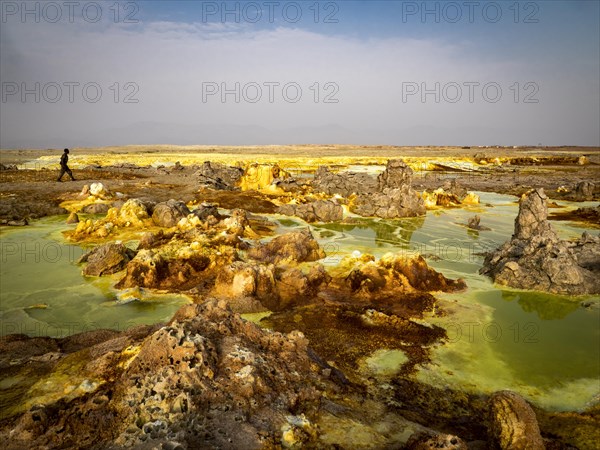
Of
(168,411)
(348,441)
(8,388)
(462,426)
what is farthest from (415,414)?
(8,388)

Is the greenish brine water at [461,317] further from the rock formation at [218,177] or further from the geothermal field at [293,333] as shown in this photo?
the rock formation at [218,177]

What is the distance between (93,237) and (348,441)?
1266cm

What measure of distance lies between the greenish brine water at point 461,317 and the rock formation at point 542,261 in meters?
0.35

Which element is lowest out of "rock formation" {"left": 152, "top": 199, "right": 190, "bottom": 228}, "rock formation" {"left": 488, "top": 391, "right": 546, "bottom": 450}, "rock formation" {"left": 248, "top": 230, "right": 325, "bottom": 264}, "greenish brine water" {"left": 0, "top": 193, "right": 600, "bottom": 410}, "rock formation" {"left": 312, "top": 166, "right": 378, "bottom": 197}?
"greenish brine water" {"left": 0, "top": 193, "right": 600, "bottom": 410}

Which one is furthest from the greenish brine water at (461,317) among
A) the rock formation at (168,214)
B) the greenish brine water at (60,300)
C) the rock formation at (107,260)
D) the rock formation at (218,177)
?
the rock formation at (218,177)

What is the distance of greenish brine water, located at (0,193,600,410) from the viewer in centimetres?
602

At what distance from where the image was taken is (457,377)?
5.94m

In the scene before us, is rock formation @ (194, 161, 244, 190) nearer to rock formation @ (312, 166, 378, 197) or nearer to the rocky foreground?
rock formation @ (312, 166, 378, 197)

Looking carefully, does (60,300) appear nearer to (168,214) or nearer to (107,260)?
(107,260)

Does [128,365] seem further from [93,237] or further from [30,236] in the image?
[30,236]

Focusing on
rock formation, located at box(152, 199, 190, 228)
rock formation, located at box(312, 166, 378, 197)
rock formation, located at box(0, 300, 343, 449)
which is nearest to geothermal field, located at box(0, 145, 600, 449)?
rock formation, located at box(0, 300, 343, 449)

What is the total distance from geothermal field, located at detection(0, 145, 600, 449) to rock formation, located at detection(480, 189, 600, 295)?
0.04 m

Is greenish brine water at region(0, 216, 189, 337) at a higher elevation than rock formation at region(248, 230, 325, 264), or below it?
below

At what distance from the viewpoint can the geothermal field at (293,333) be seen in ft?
11.7
